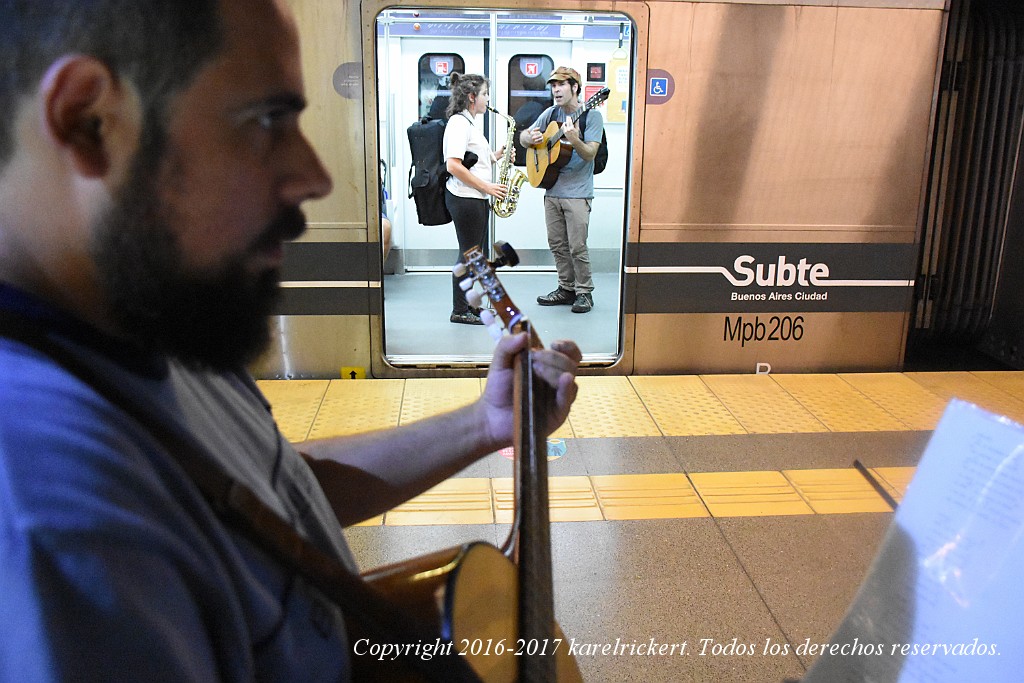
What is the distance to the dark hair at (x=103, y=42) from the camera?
1.96 feet

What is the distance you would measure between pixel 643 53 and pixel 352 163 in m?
1.79

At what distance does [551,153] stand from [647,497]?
3683mm

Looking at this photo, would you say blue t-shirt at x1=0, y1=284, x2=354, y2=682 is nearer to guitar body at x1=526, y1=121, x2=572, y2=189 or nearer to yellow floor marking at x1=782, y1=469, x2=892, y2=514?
yellow floor marking at x1=782, y1=469, x2=892, y2=514

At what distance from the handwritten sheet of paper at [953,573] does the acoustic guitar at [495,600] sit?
1.61ft

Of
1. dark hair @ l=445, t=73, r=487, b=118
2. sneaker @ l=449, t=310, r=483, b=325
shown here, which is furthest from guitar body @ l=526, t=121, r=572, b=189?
sneaker @ l=449, t=310, r=483, b=325

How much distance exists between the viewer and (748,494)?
11.5 feet

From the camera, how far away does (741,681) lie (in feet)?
7.57

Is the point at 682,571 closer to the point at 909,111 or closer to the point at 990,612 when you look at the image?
the point at 990,612

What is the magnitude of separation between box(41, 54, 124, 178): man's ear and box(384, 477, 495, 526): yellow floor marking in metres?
2.63

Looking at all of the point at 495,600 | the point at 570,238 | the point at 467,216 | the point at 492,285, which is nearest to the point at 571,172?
the point at 570,238

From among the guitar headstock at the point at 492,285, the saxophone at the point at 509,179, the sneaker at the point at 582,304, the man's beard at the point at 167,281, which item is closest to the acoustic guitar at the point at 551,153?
the saxophone at the point at 509,179

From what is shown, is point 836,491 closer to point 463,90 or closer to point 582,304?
point 582,304

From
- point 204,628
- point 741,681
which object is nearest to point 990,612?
point 204,628

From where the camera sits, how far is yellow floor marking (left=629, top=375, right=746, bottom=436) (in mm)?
4230
